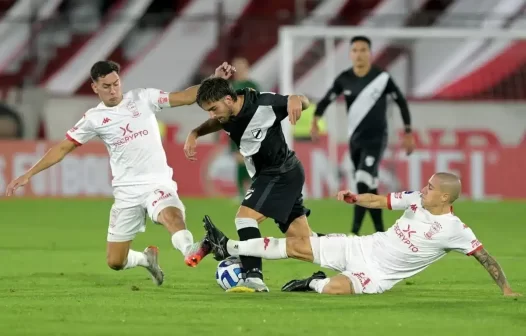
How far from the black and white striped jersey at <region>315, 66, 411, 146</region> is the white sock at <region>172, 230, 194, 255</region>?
4486 mm

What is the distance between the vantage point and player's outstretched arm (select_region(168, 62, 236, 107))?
8656 millimetres

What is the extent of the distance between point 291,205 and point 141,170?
1.22 m

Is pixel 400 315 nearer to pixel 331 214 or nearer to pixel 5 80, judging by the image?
pixel 331 214

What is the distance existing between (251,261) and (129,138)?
144 centimetres

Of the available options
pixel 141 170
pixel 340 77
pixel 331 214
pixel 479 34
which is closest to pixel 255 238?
pixel 141 170

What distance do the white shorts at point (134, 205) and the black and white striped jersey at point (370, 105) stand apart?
13.0 ft

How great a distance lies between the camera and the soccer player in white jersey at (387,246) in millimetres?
7879

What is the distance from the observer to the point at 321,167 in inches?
782

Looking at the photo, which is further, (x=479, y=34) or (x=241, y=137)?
(x=479, y=34)

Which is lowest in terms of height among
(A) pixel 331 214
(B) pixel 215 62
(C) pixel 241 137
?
(A) pixel 331 214

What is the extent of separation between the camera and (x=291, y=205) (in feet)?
28.2

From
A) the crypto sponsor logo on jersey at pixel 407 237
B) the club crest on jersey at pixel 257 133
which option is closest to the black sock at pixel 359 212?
the club crest on jersey at pixel 257 133

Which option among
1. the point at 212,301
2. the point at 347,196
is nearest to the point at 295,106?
the point at 347,196

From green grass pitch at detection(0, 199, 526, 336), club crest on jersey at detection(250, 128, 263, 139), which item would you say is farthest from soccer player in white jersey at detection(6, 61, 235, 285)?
club crest on jersey at detection(250, 128, 263, 139)
